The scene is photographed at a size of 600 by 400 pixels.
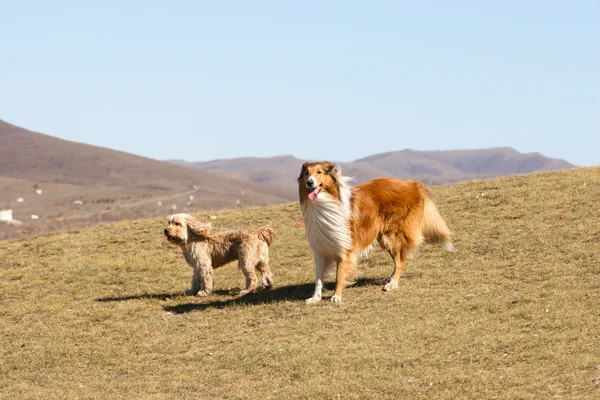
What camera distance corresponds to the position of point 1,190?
613ft

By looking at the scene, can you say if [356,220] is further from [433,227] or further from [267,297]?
[267,297]

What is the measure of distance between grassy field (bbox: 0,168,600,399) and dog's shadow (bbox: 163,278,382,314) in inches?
2.5

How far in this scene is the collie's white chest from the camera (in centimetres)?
1335

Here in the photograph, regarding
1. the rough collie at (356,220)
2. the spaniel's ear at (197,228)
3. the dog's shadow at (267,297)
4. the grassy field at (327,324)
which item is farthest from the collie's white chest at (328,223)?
the spaniel's ear at (197,228)

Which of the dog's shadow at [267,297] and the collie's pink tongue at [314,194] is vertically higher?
the collie's pink tongue at [314,194]

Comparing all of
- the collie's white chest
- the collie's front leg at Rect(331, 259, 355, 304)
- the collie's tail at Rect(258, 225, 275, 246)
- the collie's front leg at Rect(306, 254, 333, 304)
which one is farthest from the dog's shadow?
the collie's white chest

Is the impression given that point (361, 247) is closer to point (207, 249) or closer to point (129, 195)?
point (207, 249)

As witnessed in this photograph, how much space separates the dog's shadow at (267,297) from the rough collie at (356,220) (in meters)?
0.65

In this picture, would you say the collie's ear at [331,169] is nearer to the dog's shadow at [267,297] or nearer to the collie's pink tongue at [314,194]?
the collie's pink tongue at [314,194]

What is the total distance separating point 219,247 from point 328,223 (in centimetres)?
265

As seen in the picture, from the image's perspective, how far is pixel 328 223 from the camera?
43.8 ft

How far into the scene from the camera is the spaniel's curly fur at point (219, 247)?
14.8m

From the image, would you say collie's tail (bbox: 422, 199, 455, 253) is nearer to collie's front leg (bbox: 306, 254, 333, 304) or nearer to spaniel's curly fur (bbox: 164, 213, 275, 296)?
collie's front leg (bbox: 306, 254, 333, 304)

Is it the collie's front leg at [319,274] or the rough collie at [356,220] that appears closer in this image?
the rough collie at [356,220]
